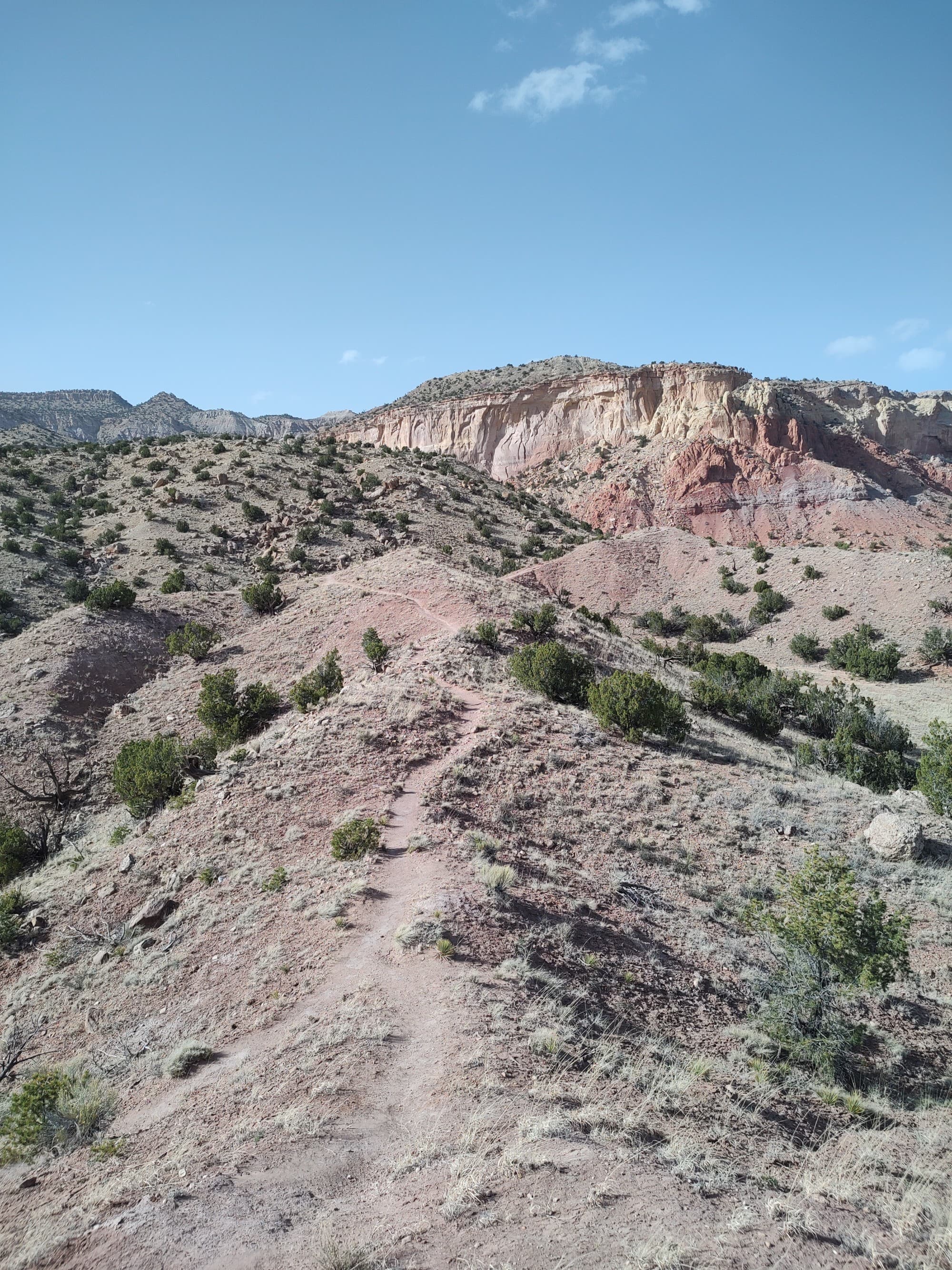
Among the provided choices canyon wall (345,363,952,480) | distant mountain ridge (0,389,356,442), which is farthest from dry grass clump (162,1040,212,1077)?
distant mountain ridge (0,389,356,442)

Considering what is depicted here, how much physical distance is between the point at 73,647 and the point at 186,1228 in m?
24.1

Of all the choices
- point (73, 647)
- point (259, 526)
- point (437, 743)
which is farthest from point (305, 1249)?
point (259, 526)

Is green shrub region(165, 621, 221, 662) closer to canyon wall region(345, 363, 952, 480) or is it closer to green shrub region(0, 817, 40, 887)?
green shrub region(0, 817, 40, 887)

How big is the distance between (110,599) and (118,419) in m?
118

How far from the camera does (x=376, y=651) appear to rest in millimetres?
19422

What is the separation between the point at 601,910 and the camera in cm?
1000

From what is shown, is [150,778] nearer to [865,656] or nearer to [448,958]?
[448,958]

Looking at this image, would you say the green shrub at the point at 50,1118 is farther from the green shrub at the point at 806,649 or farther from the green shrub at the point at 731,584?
the green shrub at the point at 731,584

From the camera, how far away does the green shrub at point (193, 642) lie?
24.4 meters

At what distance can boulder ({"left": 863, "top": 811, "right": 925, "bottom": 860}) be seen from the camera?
1272cm

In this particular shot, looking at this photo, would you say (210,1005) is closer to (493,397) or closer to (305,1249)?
(305,1249)

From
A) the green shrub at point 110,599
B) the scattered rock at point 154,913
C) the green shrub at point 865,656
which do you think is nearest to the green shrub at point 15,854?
the scattered rock at point 154,913

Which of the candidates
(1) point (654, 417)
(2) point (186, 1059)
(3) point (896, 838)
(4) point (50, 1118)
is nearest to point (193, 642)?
(2) point (186, 1059)

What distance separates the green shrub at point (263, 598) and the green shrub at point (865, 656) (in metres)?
26.9
